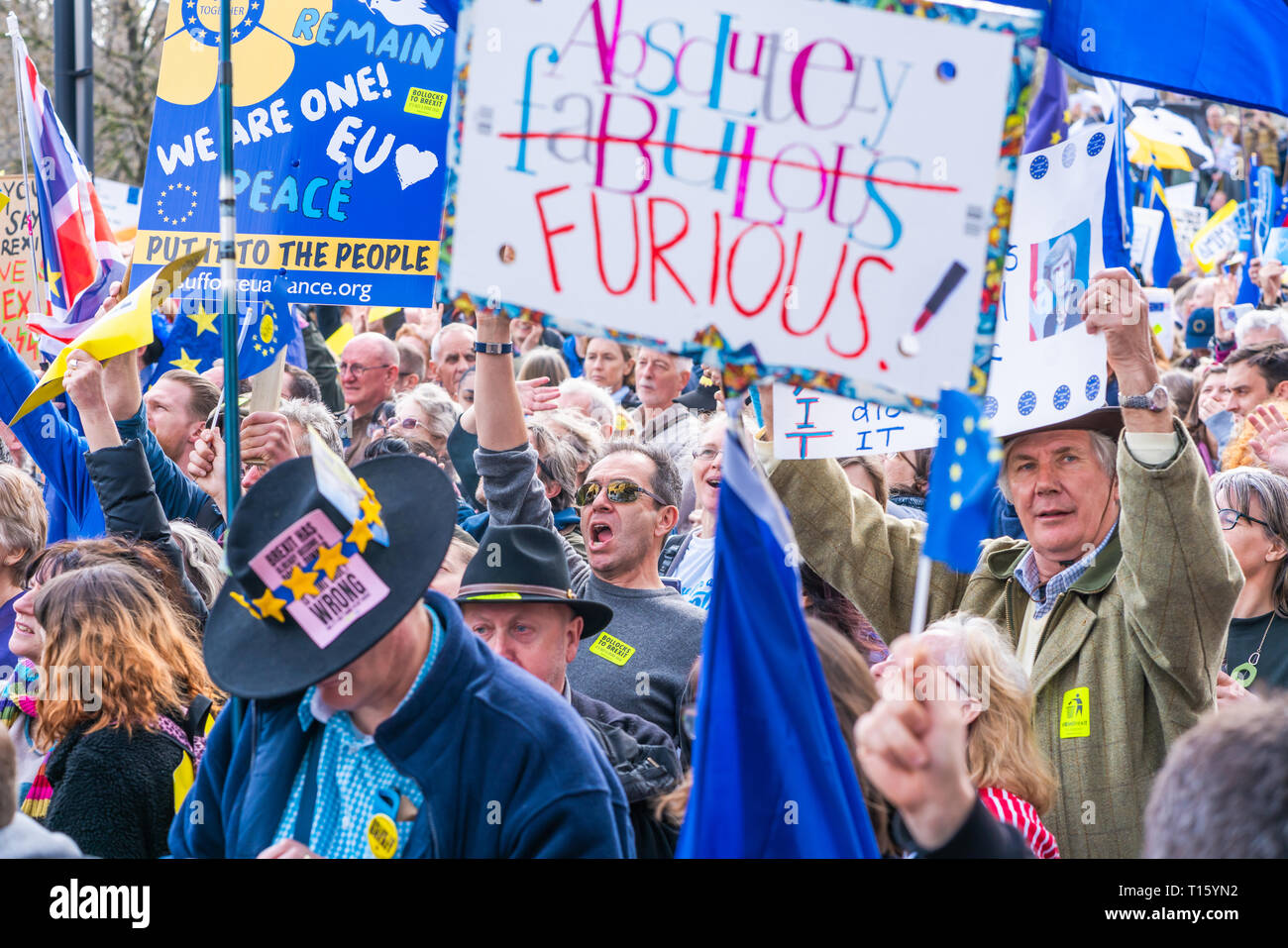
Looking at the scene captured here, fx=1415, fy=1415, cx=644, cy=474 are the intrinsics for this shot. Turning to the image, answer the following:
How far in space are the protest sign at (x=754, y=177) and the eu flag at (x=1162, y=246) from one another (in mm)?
7715

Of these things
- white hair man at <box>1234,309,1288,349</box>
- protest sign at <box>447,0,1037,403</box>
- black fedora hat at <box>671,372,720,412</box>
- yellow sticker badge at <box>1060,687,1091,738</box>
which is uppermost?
white hair man at <box>1234,309,1288,349</box>

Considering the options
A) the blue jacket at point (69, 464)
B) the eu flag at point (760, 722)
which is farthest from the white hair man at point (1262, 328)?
the eu flag at point (760, 722)

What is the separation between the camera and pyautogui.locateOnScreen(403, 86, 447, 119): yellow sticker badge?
4648 millimetres

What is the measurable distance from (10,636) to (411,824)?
87.1 inches

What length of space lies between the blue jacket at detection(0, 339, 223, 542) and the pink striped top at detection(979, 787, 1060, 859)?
Result: 279cm

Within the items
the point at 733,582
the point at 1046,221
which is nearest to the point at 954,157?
the point at 733,582

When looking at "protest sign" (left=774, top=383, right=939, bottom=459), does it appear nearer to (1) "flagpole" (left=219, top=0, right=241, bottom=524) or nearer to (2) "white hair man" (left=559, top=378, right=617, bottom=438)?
(1) "flagpole" (left=219, top=0, right=241, bottom=524)

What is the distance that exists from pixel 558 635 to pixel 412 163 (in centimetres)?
186

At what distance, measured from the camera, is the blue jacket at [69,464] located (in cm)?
459

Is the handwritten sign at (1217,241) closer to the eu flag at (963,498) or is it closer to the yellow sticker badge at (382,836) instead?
the eu flag at (963,498)

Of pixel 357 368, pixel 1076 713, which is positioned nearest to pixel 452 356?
pixel 357 368

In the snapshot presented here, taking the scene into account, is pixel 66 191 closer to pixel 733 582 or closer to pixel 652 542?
pixel 652 542

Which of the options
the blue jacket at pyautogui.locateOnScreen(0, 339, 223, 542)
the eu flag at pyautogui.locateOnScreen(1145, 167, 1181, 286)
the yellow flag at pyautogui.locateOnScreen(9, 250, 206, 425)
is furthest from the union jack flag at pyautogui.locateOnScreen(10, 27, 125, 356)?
the eu flag at pyautogui.locateOnScreen(1145, 167, 1181, 286)

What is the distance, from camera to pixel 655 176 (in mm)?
2406
